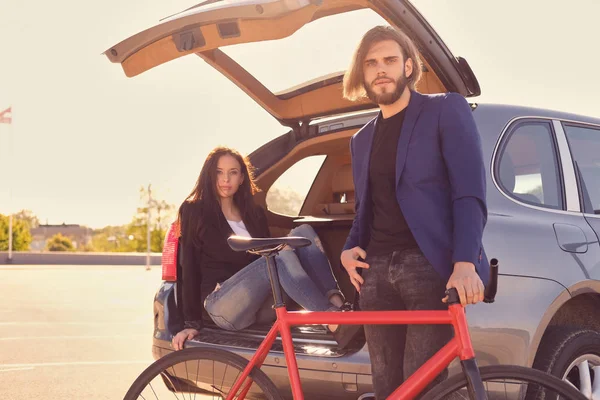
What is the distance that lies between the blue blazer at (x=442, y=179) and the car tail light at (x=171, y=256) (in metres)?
1.83

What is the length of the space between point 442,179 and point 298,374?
90cm

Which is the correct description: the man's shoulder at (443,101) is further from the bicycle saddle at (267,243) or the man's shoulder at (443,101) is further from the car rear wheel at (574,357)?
the car rear wheel at (574,357)

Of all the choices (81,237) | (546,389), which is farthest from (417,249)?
(81,237)

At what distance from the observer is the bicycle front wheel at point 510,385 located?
2447mm

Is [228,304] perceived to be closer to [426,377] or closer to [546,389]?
[426,377]

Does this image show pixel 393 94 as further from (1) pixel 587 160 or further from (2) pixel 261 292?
(1) pixel 587 160

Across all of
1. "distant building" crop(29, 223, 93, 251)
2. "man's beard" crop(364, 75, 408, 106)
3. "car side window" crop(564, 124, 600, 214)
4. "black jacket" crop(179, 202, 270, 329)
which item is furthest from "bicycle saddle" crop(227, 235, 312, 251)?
"distant building" crop(29, 223, 93, 251)

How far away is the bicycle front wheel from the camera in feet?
8.03

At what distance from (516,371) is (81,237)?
448 feet

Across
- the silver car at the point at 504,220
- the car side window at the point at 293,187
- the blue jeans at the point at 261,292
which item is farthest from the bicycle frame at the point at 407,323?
the car side window at the point at 293,187

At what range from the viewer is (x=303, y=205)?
5566mm

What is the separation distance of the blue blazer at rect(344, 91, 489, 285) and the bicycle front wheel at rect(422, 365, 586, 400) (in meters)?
0.36

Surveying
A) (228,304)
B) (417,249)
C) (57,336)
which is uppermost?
(417,249)

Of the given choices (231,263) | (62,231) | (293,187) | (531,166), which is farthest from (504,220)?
(62,231)
